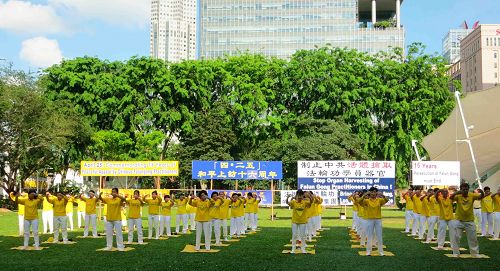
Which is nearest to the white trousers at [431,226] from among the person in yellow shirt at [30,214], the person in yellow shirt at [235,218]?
the person in yellow shirt at [235,218]

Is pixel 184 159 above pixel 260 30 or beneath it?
beneath

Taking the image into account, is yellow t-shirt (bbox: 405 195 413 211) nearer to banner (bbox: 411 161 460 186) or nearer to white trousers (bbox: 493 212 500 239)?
white trousers (bbox: 493 212 500 239)

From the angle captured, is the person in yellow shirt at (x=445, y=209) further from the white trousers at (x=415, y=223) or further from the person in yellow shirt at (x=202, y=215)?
the person in yellow shirt at (x=202, y=215)

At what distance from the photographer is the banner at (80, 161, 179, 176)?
37.4 m

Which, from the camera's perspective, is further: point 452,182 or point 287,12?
point 287,12

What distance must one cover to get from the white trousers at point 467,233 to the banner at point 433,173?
1364 cm

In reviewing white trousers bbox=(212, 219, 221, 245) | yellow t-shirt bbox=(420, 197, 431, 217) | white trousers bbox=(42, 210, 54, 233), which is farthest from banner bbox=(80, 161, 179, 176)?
yellow t-shirt bbox=(420, 197, 431, 217)

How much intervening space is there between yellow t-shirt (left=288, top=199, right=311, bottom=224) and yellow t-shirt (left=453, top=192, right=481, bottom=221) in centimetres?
404

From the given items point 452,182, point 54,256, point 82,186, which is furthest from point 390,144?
point 54,256

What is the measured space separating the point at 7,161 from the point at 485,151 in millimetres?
35158

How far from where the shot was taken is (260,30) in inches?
5335

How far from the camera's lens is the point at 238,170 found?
123 ft

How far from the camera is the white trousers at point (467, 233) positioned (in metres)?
15.9

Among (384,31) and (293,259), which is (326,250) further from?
(384,31)
